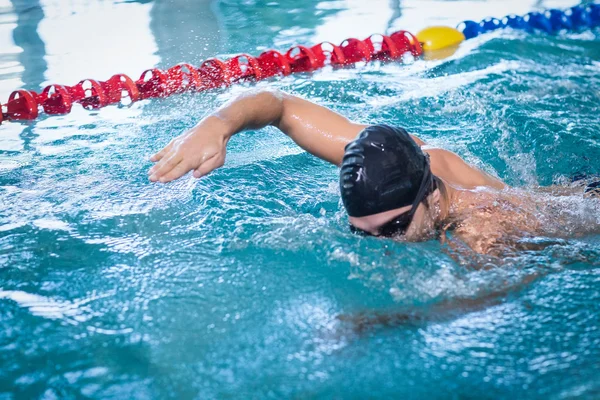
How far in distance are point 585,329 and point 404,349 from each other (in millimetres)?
706

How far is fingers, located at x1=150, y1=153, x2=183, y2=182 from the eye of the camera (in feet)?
8.02

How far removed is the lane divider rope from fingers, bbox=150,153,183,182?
3482mm

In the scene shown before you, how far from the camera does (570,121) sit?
15.5ft

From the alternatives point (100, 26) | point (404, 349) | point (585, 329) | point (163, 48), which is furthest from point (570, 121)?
point (100, 26)

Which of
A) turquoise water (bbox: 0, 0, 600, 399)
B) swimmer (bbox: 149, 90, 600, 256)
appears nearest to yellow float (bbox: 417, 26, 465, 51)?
turquoise water (bbox: 0, 0, 600, 399)

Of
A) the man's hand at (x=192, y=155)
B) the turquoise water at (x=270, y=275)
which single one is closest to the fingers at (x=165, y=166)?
the man's hand at (x=192, y=155)

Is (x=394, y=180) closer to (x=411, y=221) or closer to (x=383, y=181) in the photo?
(x=383, y=181)

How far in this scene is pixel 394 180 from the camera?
7.97ft

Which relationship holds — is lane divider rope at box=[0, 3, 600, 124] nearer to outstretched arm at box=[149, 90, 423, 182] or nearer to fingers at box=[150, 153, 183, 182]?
outstretched arm at box=[149, 90, 423, 182]

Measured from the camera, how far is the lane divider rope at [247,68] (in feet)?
18.7

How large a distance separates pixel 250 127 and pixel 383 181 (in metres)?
0.87

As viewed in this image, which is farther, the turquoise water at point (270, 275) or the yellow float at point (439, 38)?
the yellow float at point (439, 38)

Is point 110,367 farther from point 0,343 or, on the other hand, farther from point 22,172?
point 22,172

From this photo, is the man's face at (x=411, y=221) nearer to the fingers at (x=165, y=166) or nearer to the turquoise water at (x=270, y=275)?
the turquoise water at (x=270, y=275)
